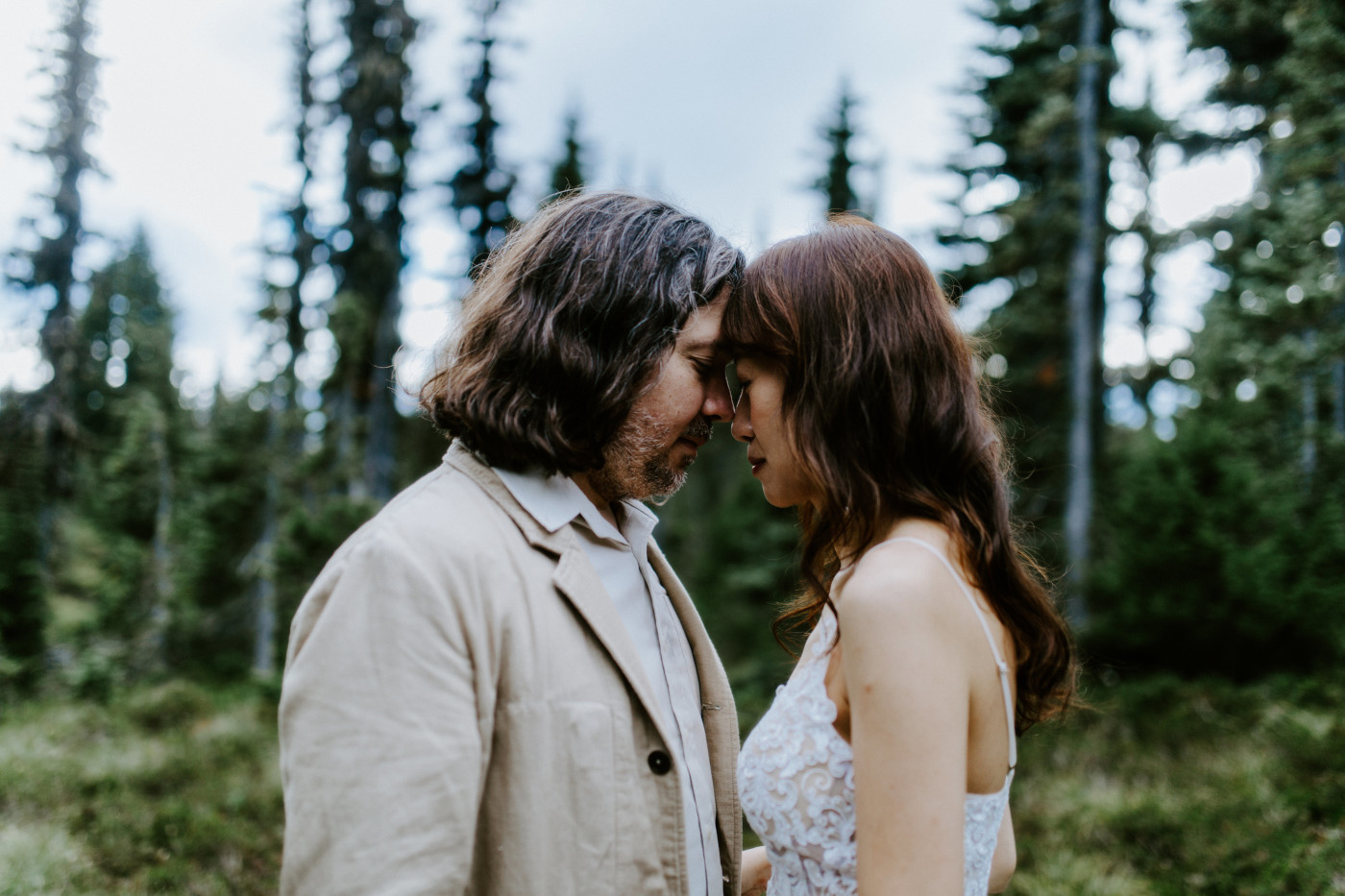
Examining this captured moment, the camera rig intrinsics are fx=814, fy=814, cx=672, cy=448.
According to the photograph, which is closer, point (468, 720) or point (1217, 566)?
point (468, 720)

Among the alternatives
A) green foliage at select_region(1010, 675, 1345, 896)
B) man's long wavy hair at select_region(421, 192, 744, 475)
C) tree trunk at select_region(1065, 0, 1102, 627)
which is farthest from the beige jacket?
tree trunk at select_region(1065, 0, 1102, 627)

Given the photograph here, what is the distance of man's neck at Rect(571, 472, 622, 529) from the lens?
7.25 feet

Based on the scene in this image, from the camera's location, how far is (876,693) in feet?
5.12

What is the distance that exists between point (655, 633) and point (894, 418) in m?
0.84

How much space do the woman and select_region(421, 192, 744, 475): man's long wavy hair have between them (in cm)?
23

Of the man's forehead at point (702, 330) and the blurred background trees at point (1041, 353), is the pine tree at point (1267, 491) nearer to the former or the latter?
the blurred background trees at point (1041, 353)

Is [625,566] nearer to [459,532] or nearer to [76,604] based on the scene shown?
[459,532]

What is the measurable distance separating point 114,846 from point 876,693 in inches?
269

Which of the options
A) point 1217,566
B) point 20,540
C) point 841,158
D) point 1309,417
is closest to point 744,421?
point 1217,566

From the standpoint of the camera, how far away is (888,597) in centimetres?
159

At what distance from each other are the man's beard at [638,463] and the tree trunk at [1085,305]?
42.5ft

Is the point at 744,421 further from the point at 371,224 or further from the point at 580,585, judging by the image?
the point at 371,224

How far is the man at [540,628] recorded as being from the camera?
4.64ft

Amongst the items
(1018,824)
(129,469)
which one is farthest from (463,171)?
(129,469)
